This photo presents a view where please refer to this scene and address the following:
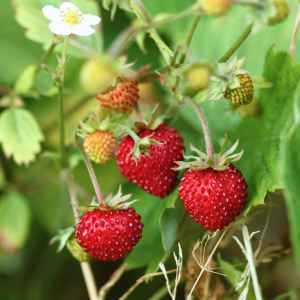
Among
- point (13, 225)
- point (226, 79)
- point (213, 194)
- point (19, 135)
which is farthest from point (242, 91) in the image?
point (13, 225)

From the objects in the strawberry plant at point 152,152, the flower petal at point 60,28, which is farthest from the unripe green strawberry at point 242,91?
the flower petal at point 60,28

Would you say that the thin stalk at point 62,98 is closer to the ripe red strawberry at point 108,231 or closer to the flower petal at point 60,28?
the flower petal at point 60,28

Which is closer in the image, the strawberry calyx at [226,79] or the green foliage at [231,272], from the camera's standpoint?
the strawberry calyx at [226,79]

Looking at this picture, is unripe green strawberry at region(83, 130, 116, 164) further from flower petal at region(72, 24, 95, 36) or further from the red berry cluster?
flower petal at region(72, 24, 95, 36)

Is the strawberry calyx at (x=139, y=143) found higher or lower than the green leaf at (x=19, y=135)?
higher

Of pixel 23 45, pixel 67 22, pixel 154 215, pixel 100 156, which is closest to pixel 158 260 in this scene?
pixel 154 215

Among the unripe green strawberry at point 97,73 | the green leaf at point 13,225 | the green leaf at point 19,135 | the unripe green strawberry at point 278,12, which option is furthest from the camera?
the green leaf at point 13,225

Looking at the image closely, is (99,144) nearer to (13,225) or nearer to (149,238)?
(149,238)

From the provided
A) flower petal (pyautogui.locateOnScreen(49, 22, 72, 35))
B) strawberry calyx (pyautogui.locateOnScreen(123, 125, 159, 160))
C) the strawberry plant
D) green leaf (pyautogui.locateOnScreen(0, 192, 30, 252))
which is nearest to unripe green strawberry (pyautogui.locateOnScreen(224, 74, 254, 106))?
the strawberry plant

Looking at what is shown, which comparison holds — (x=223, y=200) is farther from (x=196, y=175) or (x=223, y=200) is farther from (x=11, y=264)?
(x=11, y=264)
